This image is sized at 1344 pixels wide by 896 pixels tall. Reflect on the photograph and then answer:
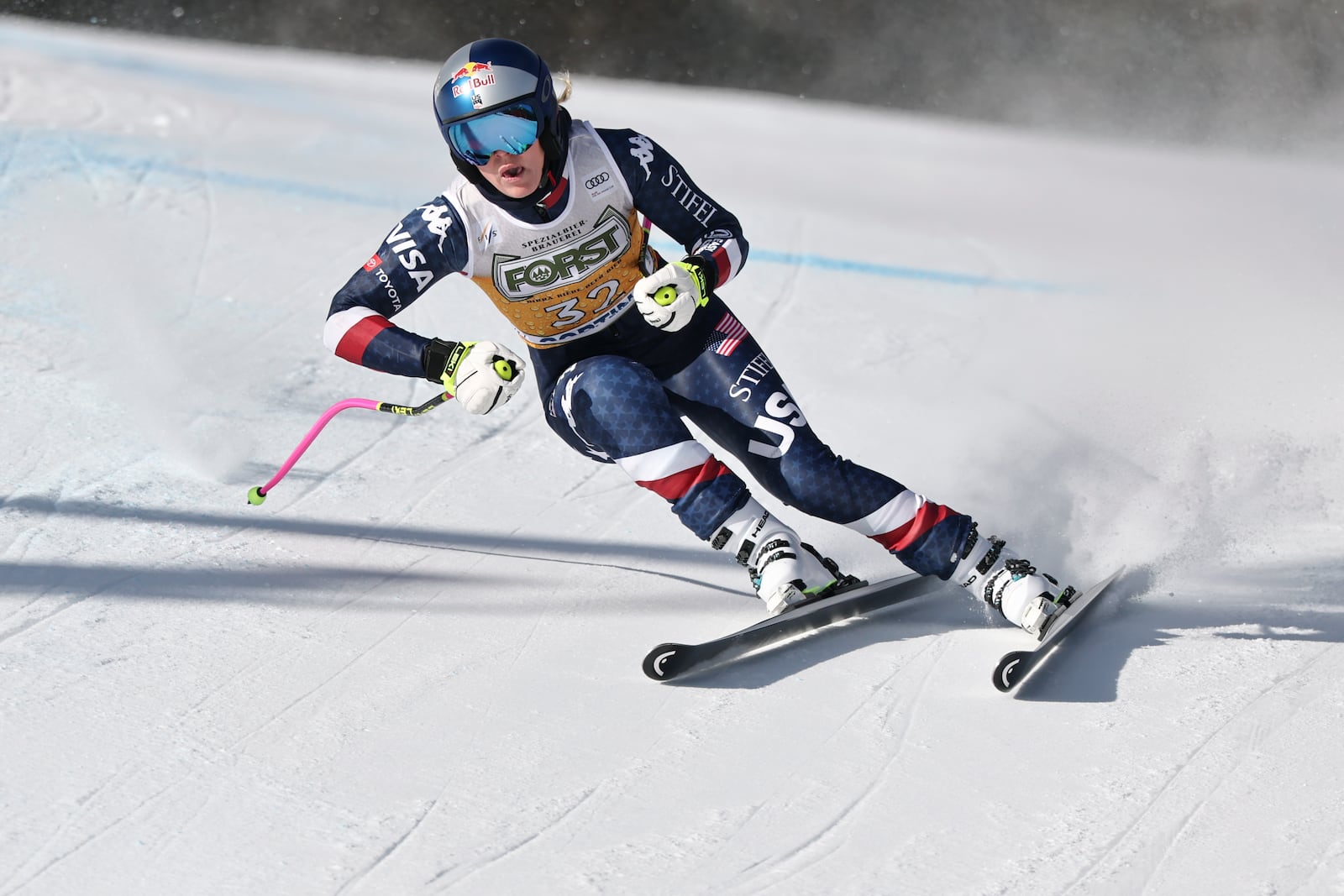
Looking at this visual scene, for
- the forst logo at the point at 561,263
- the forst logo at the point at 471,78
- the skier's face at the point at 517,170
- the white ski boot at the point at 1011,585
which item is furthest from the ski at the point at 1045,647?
the forst logo at the point at 471,78

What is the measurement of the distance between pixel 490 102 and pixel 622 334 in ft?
2.39

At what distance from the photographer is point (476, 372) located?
3215 millimetres

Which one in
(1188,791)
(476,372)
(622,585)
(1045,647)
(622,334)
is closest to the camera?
(1188,791)

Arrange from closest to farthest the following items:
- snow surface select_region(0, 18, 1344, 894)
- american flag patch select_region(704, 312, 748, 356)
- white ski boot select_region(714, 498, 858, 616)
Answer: snow surface select_region(0, 18, 1344, 894), white ski boot select_region(714, 498, 858, 616), american flag patch select_region(704, 312, 748, 356)

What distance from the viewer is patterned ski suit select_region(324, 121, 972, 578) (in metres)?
3.41

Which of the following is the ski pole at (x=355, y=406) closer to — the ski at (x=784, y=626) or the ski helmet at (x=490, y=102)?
the ski helmet at (x=490, y=102)

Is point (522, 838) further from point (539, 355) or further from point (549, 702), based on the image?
point (539, 355)

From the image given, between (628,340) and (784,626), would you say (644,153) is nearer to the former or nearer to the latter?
(628,340)

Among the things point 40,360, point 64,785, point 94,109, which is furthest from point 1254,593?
point 94,109

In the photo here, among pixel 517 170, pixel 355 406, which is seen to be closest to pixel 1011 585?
pixel 517 170

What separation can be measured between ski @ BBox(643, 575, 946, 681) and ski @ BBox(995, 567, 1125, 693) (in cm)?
42

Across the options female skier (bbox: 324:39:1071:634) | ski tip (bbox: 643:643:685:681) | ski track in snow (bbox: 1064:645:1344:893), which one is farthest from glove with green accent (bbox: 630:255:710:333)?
ski track in snow (bbox: 1064:645:1344:893)

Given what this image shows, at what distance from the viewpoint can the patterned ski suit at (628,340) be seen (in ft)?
11.2

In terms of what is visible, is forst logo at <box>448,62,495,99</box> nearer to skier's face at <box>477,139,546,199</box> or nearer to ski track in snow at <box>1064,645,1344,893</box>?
skier's face at <box>477,139,546,199</box>
